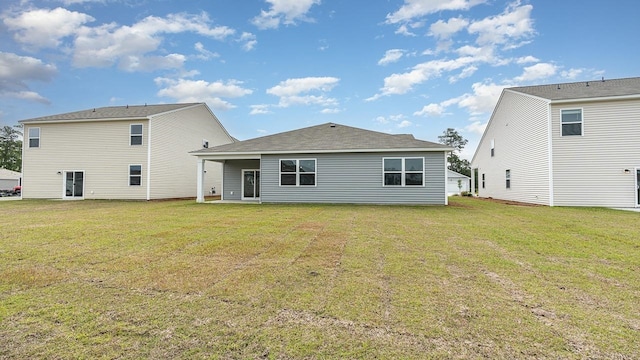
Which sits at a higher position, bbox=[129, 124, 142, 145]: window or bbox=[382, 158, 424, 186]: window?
bbox=[129, 124, 142, 145]: window

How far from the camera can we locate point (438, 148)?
44.0 ft

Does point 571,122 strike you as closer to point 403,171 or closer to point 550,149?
point 550,149

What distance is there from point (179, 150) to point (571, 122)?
22.2m

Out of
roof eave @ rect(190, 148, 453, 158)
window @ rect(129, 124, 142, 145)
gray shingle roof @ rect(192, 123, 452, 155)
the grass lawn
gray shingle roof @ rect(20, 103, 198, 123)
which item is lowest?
the grass lawn

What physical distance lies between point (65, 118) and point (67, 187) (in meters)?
4.34

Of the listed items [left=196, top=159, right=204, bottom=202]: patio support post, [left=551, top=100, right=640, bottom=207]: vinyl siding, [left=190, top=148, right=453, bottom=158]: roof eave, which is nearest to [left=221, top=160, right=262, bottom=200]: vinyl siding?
[left=196, top=159, right=204, bottom=202]: patio support post

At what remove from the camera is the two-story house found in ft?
58.7

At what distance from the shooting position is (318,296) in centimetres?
331

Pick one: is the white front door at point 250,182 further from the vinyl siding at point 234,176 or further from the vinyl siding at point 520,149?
the vinyl siding at point 520,149

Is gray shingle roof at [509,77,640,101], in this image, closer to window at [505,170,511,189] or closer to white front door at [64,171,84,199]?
window at [505,170,511,189]

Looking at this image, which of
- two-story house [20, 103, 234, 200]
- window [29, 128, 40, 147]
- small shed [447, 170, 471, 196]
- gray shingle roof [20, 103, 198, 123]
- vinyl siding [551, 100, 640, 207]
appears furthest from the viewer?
small shed [447, 170, 471, 196]

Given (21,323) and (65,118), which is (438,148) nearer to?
(21,323)

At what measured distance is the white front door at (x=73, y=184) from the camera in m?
18.5

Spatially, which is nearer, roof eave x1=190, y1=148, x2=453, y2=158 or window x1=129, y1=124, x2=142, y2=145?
roof eave x1=190, y1=148, x2=453, y2=158
